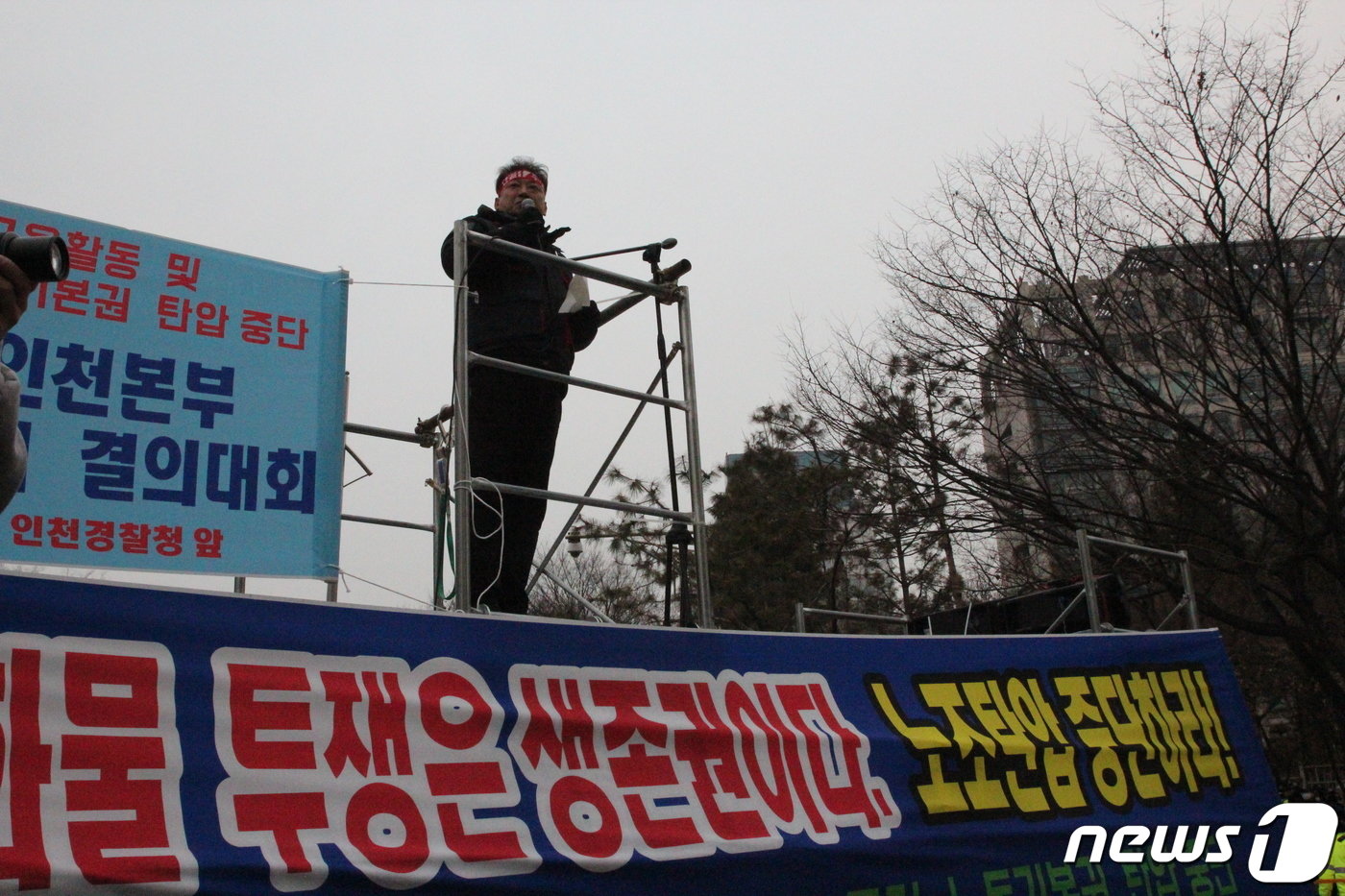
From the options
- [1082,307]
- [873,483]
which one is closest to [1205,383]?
[1082,307]

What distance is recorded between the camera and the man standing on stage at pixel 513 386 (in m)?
3.93

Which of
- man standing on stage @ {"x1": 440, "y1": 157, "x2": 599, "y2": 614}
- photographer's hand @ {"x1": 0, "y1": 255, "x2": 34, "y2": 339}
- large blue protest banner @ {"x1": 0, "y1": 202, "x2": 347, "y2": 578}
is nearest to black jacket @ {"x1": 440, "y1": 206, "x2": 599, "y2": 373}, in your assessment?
man standing on stage @ {"x1": 440, "y1": 157, "x2": 599, "y2": 614}

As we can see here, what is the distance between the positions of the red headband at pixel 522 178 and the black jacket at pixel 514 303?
222 millimetres

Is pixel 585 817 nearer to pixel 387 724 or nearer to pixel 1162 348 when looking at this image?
pixel 387 724

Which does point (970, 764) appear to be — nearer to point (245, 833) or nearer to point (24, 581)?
point (245, 833)

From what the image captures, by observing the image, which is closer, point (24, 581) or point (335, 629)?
point (24, 581)

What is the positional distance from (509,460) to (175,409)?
1.09 meters

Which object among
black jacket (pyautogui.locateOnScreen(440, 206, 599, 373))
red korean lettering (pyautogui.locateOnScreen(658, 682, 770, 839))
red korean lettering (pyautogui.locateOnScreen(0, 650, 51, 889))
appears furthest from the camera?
black jacket (pyautogui.locateOnScreen(440, 206, 599, 373))

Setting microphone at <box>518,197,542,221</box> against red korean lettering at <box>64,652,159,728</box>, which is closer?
red korean lettering at <box>64,652,159,728</box>

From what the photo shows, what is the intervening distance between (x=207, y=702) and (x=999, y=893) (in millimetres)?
2489

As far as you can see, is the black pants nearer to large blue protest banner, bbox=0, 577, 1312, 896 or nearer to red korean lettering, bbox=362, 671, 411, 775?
large blue protest banner, bbox=0, 577, 1312, 896

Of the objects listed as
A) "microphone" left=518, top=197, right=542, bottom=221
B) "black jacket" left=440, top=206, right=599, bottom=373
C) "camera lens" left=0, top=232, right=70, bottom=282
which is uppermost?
"microphone" left=518, top=197, right=542, bottom=221

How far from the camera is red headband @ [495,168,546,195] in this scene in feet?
14.1

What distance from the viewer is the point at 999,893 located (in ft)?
12.0
